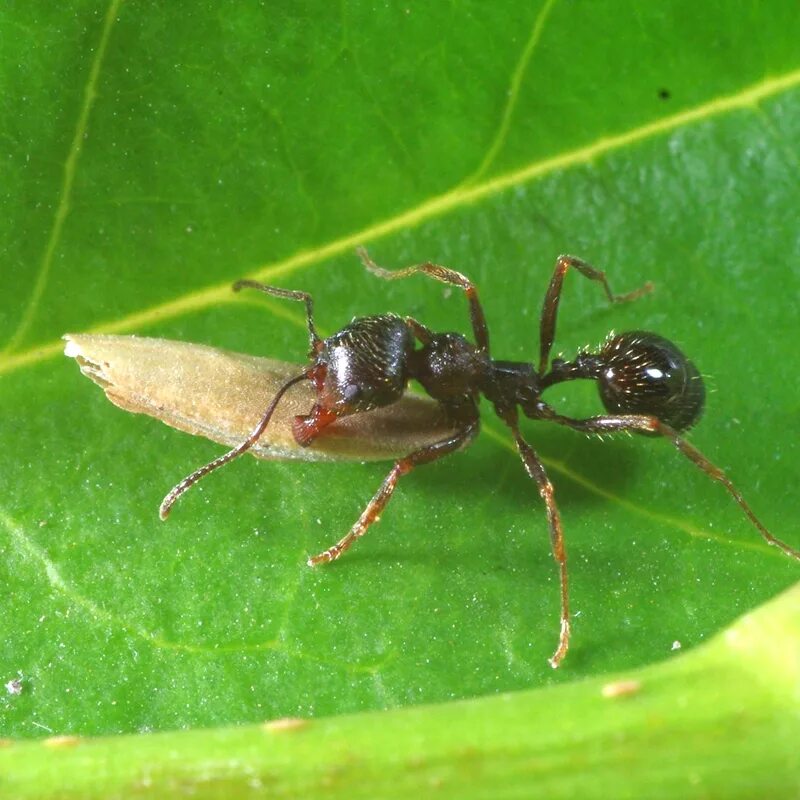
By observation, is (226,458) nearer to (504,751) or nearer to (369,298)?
(369,298)

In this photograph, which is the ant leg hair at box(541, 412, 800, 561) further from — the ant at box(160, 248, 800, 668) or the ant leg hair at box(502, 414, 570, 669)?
the ant leg hair at box(502, 414, 570, 669)

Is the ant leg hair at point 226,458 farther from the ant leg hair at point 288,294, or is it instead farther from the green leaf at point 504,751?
the green leaf at point 504,751

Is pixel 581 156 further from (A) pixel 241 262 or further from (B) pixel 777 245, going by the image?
(A) pixel 241 262

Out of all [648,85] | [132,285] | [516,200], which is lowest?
[132,285]

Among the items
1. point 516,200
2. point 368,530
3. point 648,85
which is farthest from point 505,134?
point 368,530

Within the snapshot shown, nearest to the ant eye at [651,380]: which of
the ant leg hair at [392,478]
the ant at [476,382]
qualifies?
the ant at [476,382]

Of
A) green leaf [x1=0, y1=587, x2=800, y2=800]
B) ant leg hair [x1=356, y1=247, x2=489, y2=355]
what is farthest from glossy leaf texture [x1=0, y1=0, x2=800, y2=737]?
green leaf [x1=0, y1=587, x2=800, y2=800]

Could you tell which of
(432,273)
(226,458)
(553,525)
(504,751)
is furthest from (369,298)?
(504,751)
